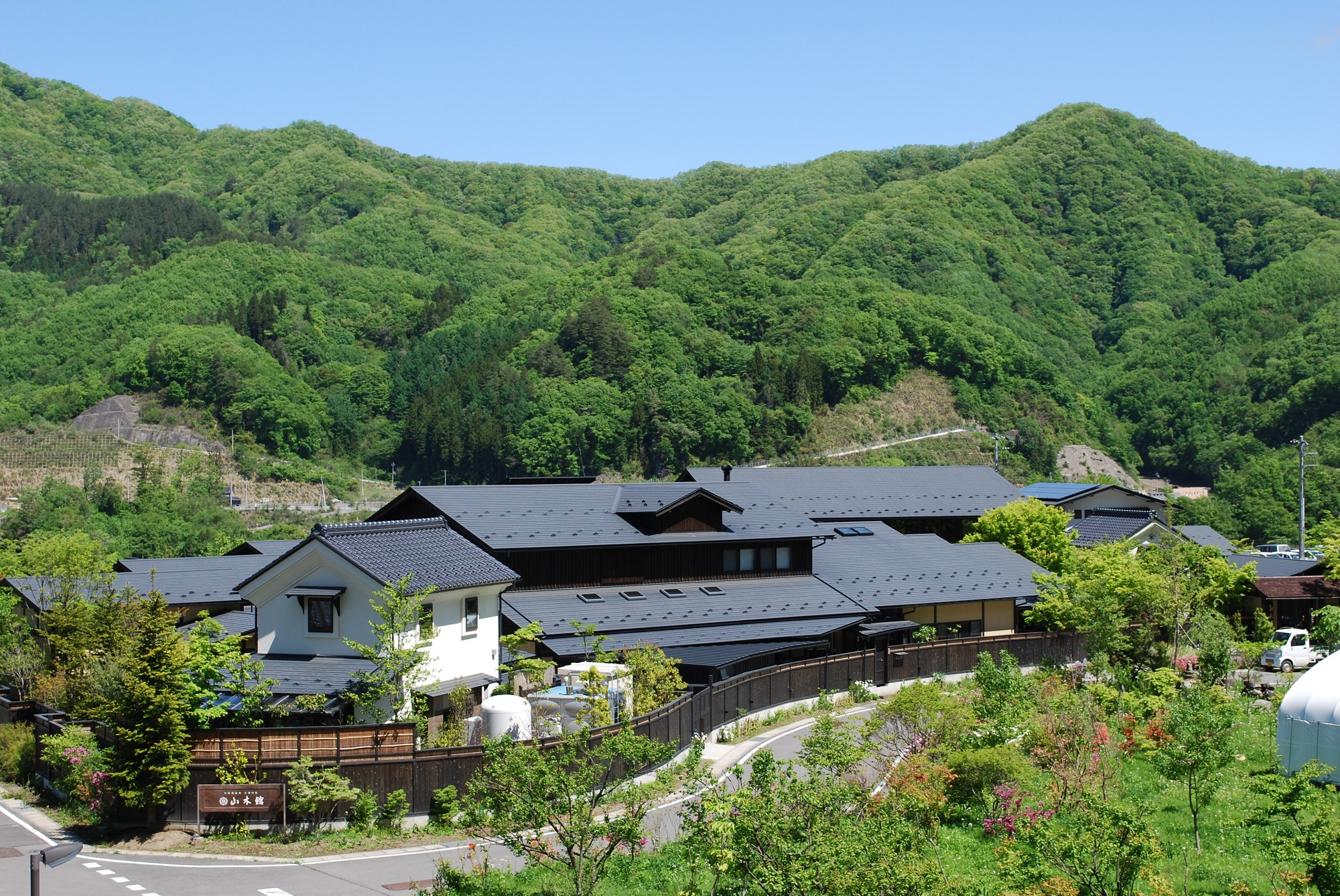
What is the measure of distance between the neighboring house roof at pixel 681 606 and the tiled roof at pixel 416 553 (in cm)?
529

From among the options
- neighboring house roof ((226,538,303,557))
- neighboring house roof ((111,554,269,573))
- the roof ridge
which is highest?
the roof ridge

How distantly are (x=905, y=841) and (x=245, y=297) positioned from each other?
6935 inches

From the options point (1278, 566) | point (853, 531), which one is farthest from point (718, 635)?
point (1278, 566)

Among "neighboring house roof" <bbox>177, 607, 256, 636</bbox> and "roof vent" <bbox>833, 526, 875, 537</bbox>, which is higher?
"roof vent" <bbox>833, 526, 875, 537</bbox>

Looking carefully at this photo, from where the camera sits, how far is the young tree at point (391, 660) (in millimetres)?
25469

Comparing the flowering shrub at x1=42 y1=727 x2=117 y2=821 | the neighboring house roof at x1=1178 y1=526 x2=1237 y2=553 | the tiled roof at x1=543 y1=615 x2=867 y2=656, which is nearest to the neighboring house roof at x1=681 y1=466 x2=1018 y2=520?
the neighboring house roof at x1=1178 y1=526 x2=1237 y2=553

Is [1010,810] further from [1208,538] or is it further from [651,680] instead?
[1208,538]

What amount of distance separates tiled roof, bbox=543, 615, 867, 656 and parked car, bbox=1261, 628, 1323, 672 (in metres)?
12.2

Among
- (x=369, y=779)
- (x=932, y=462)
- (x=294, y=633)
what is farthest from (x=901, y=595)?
(x=932, y=462)

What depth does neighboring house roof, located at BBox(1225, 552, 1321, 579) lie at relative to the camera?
46.0 metres

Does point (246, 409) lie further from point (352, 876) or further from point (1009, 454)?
point (352, 876)

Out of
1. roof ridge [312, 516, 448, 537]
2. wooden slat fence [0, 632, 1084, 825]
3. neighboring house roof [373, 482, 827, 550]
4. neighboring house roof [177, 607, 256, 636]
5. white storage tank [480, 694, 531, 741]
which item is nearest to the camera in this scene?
wooden slat fence [0, 632, 1084, 825]

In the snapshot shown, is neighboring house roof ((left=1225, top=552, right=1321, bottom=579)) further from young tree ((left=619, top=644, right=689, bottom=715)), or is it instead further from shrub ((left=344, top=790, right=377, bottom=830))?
shrub ((left=344, top=790, right=377, bottom=830))

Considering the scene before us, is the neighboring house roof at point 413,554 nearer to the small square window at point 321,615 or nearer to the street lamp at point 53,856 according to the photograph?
the small square window at point 321,615
